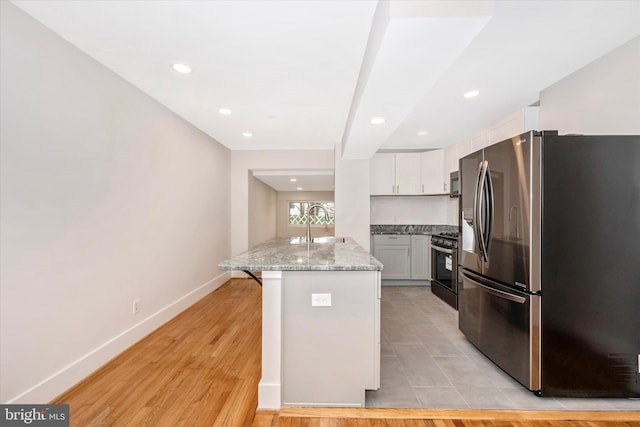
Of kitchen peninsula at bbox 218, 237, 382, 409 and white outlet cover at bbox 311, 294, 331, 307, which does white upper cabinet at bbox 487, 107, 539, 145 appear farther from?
white outlet cover at bbox 311, 294, 331, 307

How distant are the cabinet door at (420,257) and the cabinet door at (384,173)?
3.10 ft

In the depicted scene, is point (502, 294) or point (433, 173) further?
point (433, 173)

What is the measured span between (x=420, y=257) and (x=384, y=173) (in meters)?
1.58

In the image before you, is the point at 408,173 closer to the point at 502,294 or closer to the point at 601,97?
the point at 601,97

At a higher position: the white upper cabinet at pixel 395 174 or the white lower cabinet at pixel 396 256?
the white upper cabinet at pixel 395 174

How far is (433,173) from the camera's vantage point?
467 cm

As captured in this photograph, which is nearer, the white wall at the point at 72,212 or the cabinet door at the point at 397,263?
the white wall at the point at 72,212

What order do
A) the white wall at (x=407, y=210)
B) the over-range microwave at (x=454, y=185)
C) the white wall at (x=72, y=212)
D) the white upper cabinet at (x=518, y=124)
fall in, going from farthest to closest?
the white wall at (x=407, y=210) < the over-range microwave at (x=454, y=185) < the white upper cabinet at (x=518, y=124) < the white wall at (x=72, y=212)

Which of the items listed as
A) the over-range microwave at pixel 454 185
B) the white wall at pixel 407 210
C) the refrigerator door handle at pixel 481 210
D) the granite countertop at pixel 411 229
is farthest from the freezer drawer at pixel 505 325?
the white wall at pixel 407 210

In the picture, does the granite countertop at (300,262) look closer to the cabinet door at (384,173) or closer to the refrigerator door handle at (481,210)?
the refrigerator door handle at (481,210)

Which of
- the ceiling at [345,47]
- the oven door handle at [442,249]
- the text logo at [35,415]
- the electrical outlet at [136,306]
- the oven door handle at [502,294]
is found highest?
the ceiling at [345,47]

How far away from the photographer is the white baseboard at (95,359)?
5.67 feet

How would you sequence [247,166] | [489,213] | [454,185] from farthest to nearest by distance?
[247,166], [454,185], [489,213]

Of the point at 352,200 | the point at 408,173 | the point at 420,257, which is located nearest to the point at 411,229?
the point at 420,257
